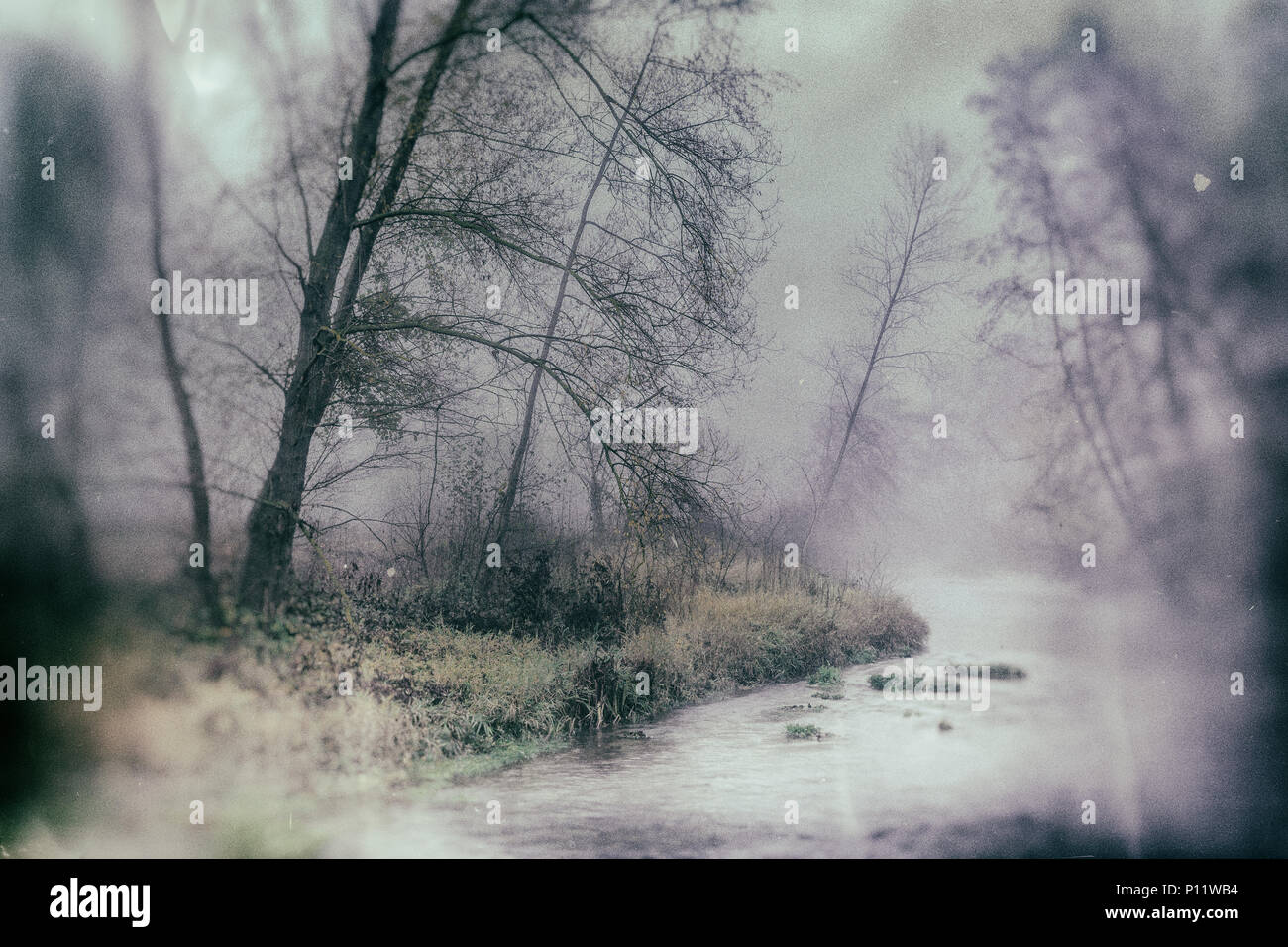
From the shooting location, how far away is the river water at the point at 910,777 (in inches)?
222

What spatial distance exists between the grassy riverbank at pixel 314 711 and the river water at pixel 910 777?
13.8 inches

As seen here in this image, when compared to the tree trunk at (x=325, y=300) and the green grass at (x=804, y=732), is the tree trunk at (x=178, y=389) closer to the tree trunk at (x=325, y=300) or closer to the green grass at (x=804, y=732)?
the tree trunk at (x=325, y=300)

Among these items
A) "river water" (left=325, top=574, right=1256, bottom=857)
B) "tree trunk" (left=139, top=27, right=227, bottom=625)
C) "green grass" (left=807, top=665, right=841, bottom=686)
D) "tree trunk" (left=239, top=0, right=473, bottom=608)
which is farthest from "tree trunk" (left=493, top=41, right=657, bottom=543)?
"green grass" (left=807, top=665, right=841, bottom=686)

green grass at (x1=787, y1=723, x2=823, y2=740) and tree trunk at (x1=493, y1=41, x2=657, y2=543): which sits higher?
tree trunk at (x1=493, y1=41, x2=657, y2=543)

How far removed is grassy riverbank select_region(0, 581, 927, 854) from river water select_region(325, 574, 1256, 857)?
0.35 m

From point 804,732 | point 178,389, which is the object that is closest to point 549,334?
point 178,389

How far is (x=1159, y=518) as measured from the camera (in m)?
6.80

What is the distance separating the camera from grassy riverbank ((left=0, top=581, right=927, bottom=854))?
573cm

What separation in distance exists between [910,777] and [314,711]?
425 centimetres

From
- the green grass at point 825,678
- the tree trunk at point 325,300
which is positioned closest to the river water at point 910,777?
the green grass at point 825,678

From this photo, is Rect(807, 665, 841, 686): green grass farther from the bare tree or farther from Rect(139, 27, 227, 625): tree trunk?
Rect(139, 27, 227, 625): tree trunk

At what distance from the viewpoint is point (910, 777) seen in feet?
20.9
